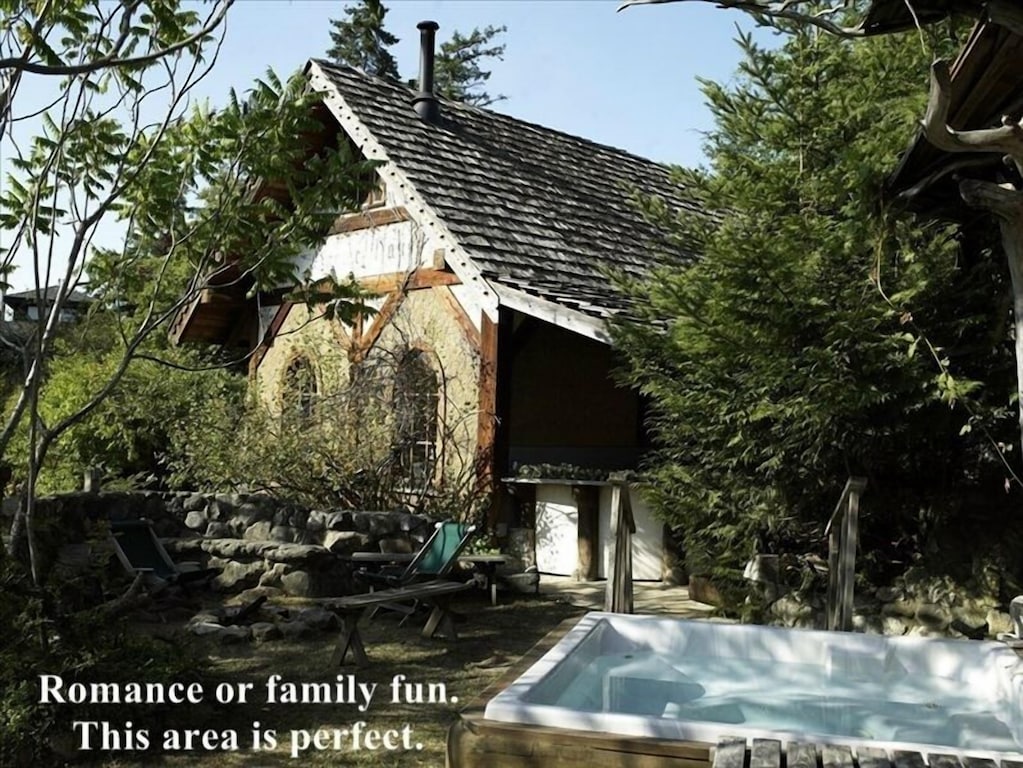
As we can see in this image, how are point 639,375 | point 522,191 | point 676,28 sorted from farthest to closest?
point 522,191 → point 639,375 → point 676,28

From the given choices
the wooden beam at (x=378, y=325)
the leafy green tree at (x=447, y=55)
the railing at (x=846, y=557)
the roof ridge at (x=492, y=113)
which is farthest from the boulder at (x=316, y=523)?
the leafy green tree at (x=447, y=55)

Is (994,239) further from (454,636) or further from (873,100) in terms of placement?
(454,636)

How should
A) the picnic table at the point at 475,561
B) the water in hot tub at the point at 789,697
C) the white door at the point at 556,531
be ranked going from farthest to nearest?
the white door at the point at 556,531 → the picnic table at the point at 475,561 → the water in hot tub at the point at 789,697

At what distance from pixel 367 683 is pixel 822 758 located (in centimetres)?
350

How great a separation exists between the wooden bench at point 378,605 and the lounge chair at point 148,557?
2179 millimetres

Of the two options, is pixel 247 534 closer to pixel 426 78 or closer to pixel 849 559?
pixel 849 559

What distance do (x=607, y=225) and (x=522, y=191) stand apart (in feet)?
4.64

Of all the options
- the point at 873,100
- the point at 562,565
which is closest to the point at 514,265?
the point at 562,565

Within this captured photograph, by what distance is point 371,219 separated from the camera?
520 inches

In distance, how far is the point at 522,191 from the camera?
1348cm

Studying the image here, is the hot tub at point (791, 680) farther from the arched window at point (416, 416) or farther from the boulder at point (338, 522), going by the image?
the arched window at point (416, 416)

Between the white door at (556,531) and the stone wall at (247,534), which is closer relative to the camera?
the stone wall at (247,534)

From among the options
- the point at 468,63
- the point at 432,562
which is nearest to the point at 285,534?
the point at 432,562

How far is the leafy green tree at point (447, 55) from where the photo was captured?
113 feet
